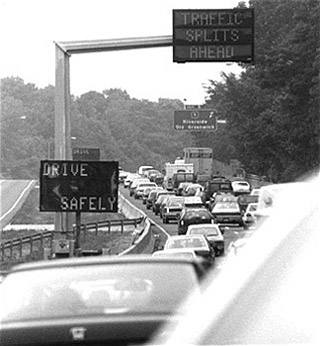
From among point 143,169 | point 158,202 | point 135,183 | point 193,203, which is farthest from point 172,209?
point 143,169

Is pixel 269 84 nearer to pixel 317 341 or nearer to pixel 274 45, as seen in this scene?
pixel 274 45

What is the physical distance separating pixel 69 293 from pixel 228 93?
68836mm

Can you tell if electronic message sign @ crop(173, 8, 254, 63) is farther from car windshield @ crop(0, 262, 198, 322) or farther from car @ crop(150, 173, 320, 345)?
car @ crop(150, 173, 320, 345)

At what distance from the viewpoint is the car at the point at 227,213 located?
167 feet

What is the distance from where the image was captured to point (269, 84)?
218ft

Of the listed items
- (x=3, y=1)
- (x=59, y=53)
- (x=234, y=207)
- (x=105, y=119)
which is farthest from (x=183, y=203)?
(x=105, y=119)

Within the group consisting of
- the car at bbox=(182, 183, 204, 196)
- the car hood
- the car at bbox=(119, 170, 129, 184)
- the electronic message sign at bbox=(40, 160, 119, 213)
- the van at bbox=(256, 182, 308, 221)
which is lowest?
the car at bbox=(119, 170, 129, 184)

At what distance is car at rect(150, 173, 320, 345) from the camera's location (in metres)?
2.69

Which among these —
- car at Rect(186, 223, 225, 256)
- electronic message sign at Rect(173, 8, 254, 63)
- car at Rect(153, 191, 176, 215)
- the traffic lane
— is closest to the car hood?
the traffic lane

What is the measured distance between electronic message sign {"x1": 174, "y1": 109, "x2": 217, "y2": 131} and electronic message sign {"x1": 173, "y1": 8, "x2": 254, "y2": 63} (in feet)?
147

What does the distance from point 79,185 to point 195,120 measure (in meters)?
47.0

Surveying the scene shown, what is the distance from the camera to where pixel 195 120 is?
79.4m

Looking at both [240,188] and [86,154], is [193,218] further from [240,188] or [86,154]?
[240,188]

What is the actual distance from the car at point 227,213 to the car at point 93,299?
43167 mm
